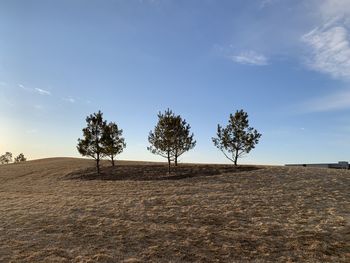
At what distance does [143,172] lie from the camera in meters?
48.4

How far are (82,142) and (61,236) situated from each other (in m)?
35.5

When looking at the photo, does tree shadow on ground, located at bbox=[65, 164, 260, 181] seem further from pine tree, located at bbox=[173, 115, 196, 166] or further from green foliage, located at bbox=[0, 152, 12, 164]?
green foliage, located at bbox=[0, 152, 12, 164]

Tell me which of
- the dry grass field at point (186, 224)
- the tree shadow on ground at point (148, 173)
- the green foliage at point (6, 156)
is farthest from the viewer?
the green foliage at point (6, 156)

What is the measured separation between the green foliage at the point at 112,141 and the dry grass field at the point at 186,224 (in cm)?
1875

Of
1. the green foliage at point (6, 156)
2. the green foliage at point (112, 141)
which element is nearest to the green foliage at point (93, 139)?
the green foliage at point (112, 141)

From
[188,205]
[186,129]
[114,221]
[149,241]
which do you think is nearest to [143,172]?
[186,129]

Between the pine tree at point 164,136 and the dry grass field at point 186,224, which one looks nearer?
the dry grass field at point 186,224

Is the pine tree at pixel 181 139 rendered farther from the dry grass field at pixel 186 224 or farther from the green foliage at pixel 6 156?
the green foliage at pixel 6 156

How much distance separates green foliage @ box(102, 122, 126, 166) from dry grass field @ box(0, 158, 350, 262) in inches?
738

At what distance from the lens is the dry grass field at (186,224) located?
1445cm

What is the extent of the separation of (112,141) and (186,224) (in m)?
37.0

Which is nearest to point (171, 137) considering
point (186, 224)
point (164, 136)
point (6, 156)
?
point (164, 136)

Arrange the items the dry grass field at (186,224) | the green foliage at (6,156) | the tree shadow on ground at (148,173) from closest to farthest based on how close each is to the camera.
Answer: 1. the dry grass field at (186,224)
2. the tree shadow on ground at (148,173)
3. the green foliage at (6,156)

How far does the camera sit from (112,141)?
54.3 m
